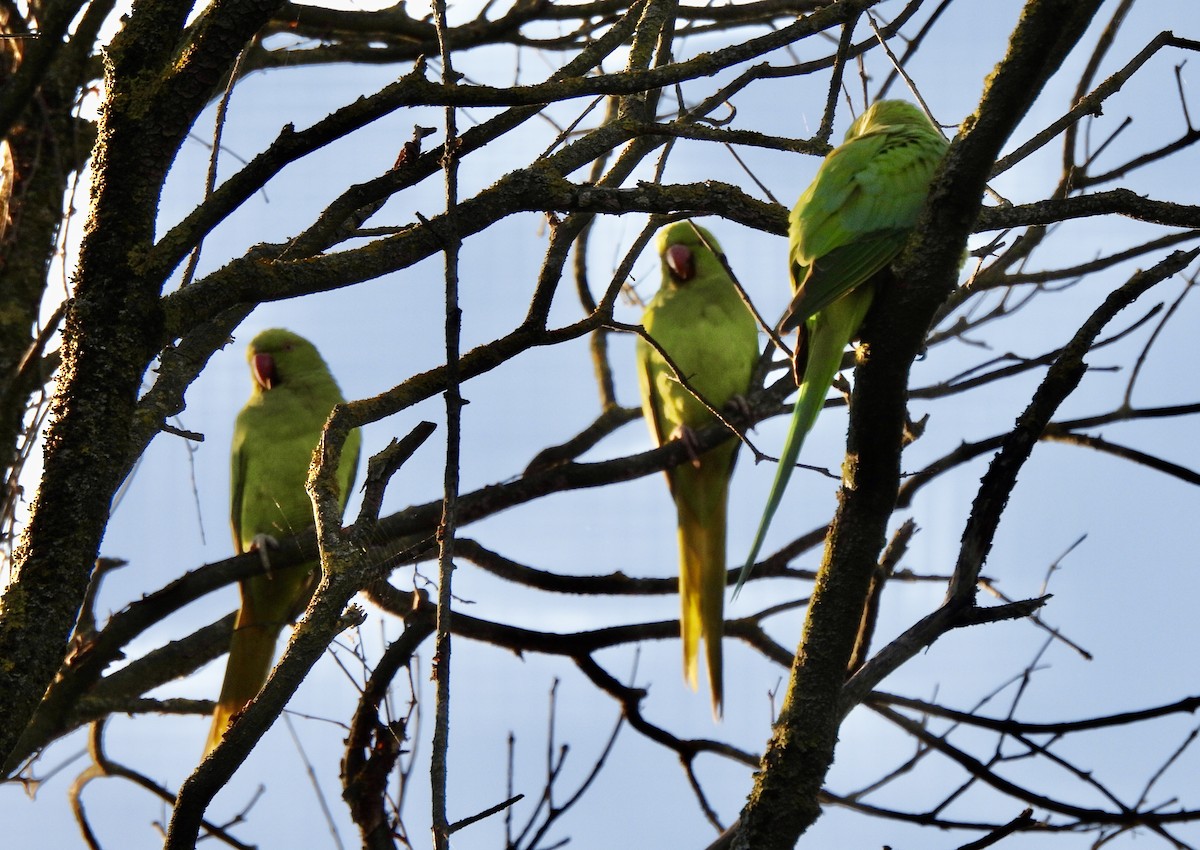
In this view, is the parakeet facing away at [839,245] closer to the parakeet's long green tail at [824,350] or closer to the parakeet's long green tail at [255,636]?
the parakeet's long green tail at [824,350]

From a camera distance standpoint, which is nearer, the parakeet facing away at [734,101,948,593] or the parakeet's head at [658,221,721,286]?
the parakeet facing away at [734,101,948,593]

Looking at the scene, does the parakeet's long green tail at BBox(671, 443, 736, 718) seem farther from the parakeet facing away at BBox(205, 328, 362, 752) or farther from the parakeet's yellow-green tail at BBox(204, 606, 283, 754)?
the parakeet's yellow-green tail at BBox(204, 606, 283, 754)

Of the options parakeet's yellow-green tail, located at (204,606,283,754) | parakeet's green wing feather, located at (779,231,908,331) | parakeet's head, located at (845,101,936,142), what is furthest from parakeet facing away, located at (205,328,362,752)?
parakeet's green wing feather, located at (779,231,908,331)

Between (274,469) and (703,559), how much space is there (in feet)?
7.39

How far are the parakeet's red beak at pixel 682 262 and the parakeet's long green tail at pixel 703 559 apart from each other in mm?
1017

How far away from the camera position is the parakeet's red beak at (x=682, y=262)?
6.09 meters

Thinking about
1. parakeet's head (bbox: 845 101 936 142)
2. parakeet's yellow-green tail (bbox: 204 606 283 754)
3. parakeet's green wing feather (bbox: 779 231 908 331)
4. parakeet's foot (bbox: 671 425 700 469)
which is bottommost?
parakeet's yellow-green tail (bbox: 204 606 283 754)

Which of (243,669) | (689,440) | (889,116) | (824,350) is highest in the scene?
(889,116)

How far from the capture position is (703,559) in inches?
208

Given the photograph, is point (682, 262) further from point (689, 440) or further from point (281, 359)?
point (281, 359)

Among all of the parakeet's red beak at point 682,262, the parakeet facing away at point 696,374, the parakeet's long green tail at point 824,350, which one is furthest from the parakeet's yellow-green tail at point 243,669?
the parakeet's long green tail at point 824,350

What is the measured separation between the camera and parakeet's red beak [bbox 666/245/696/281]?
20.0 feet

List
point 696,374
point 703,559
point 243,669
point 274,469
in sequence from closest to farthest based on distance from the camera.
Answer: point 243,669
point 703,559
point 696,374
point 274,469

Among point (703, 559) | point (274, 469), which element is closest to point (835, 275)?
point (703, 559)
